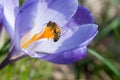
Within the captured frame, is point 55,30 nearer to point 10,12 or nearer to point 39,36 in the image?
point 39,36

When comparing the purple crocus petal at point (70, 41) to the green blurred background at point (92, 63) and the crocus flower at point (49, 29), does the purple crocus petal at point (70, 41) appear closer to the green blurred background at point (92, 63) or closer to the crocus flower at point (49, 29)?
the crocus flower at point (49, 29)

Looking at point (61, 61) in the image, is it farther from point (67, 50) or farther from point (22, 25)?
point (22, 25)

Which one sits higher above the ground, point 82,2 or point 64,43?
point 64,43

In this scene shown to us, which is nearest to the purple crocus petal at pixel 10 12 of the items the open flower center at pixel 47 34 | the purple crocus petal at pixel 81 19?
the open flower center at pixel 47 34

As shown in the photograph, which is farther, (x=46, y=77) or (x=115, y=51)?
(x=115, y=51)

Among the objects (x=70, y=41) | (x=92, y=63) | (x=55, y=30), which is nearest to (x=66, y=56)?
(x=70, y=41)

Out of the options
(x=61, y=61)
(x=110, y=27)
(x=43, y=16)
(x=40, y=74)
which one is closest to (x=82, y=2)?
(x=110, y=27)

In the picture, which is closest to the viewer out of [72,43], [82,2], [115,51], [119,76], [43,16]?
[72,43]

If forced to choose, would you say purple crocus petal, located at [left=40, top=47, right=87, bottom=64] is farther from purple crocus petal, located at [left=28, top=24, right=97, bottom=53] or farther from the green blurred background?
the green blurred background
